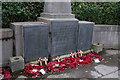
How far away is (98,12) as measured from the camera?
7.00m

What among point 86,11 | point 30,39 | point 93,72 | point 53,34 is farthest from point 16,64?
point 86,11

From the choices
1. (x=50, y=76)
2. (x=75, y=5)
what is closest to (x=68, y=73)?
(x=50, y=76)

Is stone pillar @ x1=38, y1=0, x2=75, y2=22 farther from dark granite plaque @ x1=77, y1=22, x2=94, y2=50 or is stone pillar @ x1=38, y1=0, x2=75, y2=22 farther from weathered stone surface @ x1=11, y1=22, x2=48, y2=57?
weathered stone surface @ x1=11, y1=22, x2=48, y2=57

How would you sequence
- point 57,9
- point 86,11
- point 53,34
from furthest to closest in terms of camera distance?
point 86,11
point 57,9
point 53,34

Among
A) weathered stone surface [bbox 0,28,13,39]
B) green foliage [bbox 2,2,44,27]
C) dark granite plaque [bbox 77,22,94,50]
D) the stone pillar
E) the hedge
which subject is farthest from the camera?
dark granite plaque [bbox 77,22,94,50]

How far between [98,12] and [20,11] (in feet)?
15.2

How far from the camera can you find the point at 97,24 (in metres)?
7.19

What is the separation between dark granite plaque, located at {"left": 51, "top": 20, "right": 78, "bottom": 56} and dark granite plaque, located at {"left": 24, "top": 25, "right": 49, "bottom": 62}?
0.30 m

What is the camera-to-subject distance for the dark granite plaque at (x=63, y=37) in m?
4.66

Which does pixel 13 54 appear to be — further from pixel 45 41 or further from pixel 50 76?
pixel 50 76

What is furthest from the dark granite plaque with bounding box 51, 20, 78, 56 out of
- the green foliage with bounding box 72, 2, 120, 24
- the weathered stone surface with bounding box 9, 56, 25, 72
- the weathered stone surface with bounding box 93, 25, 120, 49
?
the weathered stone surface with bounding box 93, 25, 120, 49

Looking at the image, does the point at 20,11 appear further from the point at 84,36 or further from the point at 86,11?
the point at 86,11

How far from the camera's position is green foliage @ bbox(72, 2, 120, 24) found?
22.3 feet

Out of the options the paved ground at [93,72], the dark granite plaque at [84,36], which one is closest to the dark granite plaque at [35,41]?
the paved ground at [93,72]
